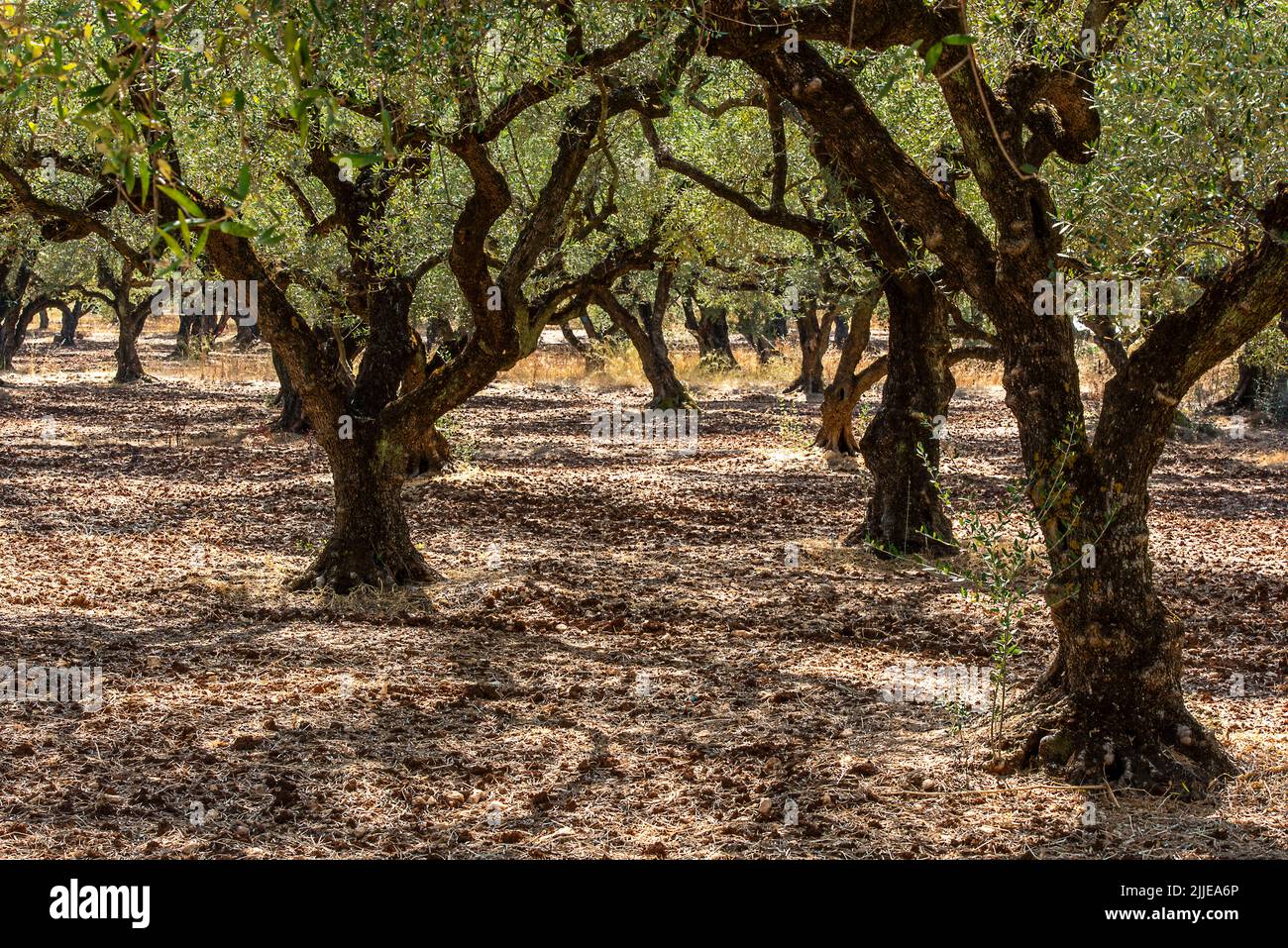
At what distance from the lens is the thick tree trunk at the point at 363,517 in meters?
10.8

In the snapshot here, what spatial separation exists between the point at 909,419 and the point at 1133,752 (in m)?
6.82

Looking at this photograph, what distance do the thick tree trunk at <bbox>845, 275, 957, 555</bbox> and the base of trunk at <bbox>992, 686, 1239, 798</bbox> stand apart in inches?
242

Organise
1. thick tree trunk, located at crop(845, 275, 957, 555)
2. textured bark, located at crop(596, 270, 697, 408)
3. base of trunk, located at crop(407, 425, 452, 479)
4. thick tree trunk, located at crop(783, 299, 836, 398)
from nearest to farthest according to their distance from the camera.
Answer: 1. thick tree trunk, located at crop(845, 275, 957, 555)
2. base of trunk, located at crop(407, 425, 452, 479)
3. textured bark, located at crop(596, 270, 697, 408)
4. thick tree trunk, located at crop(783, 299, 836, 398)

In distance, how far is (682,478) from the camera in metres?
19.0

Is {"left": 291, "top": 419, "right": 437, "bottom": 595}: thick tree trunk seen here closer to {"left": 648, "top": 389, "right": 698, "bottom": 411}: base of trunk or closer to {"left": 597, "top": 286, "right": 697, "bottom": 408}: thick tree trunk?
{"left": 597, "top": 286, "right": 697, "bottom": 408}: thick tree trunk

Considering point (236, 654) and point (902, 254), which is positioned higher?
point (902, 254)

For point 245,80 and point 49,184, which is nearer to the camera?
point 245,80

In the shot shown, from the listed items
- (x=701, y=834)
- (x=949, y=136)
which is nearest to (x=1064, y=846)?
(x=701, y=834)

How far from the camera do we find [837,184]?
12.2m

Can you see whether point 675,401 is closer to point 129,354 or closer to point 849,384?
point 849,384

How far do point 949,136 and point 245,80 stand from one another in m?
6.26

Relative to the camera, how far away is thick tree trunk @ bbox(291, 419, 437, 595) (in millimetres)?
10789

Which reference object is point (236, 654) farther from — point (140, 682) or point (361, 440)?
point (361, 440)

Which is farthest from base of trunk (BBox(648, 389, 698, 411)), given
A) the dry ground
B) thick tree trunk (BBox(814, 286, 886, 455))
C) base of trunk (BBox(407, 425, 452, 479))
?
base of trunk (BBox(407, 425, 452, 479))
